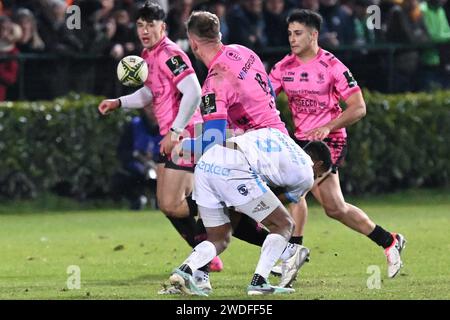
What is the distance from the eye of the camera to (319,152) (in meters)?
11.7

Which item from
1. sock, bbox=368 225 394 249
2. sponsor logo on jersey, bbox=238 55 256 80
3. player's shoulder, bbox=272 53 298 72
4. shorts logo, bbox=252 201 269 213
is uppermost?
sponsor logo on jersey, bbox=238 55 256 80

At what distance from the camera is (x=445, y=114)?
21.8m

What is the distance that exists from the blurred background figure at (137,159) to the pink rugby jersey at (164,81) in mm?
6819

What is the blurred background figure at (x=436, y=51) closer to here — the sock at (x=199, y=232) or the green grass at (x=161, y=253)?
the green grass at (x=161, y=253)

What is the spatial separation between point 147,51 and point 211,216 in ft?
9.77

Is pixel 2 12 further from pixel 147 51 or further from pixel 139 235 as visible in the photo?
pixel 147 51

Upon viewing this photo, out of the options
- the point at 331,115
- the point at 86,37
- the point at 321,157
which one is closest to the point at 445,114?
the point at 86,37

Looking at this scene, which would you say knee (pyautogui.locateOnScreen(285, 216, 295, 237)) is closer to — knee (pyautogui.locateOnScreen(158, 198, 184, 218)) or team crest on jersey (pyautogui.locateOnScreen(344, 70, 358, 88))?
team crest on jersey (pyautogui.locateOnScreen(344, 70, 358, 88))

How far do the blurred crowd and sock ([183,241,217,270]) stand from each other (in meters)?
10.5

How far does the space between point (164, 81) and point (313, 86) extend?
4.77ft

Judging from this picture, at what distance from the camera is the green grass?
Result: 11.5m

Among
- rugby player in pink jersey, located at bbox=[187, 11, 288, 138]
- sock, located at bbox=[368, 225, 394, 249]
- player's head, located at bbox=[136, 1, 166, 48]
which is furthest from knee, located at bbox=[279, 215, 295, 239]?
player's head, located at bbox=[136, 1, 166, 48]

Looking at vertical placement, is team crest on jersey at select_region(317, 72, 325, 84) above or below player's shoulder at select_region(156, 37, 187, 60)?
below
